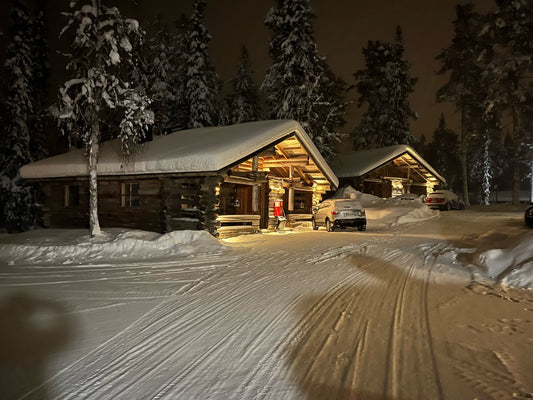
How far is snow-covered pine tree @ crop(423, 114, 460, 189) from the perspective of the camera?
71406 mm

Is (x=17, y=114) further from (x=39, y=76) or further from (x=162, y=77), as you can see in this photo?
(x=162, y=77)

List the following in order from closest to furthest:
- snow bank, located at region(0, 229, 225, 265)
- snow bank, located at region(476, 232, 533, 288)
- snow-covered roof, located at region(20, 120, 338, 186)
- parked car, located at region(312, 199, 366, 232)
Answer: snow bank, located at region(476, 232, 533, 288), snow bank, located at region(0, 229, 225, 265), snow-covered roof, located at region(20, 120, 338, 186), parked car, located at region(312, 199, 366, 232)

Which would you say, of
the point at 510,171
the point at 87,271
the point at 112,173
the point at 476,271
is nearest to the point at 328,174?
the point at 112,173

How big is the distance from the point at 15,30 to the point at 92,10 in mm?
20052

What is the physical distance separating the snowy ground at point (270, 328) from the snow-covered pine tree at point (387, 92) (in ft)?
122

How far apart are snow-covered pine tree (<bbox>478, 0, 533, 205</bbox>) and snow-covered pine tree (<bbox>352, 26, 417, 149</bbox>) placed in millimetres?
10734

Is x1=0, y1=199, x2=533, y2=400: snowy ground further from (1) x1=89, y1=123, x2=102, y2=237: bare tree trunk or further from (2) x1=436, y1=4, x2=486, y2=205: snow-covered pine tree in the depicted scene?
(2) x1=436, y1=4, x2=486, y2=205: snow-covered pine tree

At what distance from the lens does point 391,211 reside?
25109mm

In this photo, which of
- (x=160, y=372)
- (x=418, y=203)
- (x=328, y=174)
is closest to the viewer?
(x=160, y=372)

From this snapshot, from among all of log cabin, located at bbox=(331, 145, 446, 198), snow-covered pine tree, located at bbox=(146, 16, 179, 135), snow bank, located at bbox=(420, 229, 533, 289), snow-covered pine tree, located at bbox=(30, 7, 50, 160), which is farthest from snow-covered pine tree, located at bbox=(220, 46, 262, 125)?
snow bank, located at bbox=(420, 229, 533, 289)

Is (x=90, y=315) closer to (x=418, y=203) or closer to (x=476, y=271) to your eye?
(x=476, y=271)

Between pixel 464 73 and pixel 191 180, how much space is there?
37.3 m

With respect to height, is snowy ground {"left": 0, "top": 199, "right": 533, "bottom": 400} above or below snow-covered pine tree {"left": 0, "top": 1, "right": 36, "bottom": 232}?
below

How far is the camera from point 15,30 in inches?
1102
